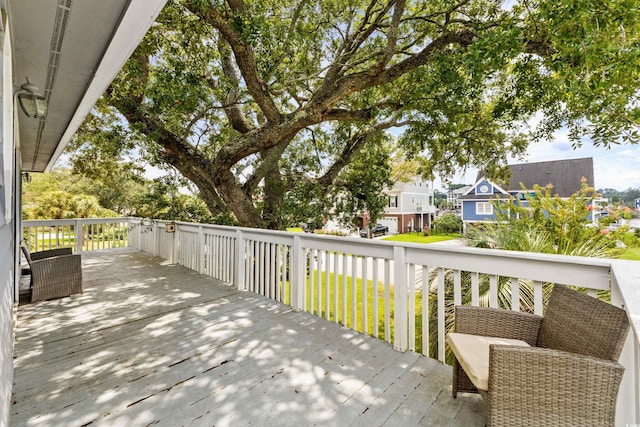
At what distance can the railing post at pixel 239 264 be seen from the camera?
4.65 metres

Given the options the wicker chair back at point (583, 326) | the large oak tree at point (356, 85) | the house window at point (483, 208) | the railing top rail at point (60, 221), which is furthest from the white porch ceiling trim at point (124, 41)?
the house window at point (483, 208)

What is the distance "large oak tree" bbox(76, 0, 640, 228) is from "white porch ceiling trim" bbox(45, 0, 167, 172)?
65.3 inches

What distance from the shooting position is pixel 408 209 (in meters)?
27.4

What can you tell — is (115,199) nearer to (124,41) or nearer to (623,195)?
(124,41)

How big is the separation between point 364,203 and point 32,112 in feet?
23.5

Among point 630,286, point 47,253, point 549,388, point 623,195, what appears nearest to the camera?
point 630,286

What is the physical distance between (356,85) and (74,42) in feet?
13.5

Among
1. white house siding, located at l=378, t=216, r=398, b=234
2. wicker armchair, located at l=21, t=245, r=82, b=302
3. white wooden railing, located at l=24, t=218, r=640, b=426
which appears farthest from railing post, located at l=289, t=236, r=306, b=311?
white house siding, located at l=378, t=216, r=398, b=234

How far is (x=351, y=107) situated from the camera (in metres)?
6.87

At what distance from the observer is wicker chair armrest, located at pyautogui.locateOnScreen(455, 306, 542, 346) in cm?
193

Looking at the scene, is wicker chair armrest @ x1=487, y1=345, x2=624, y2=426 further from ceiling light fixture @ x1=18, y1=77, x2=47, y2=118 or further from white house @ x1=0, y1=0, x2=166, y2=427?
ceiling light fixture @ x1=18, y1=77, x2=47, y2=118

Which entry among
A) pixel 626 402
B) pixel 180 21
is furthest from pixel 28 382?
pixel 180 21

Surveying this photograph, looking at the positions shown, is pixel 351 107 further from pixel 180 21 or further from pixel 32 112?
pixel 32 112

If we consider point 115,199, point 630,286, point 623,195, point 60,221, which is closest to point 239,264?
point 630,286
